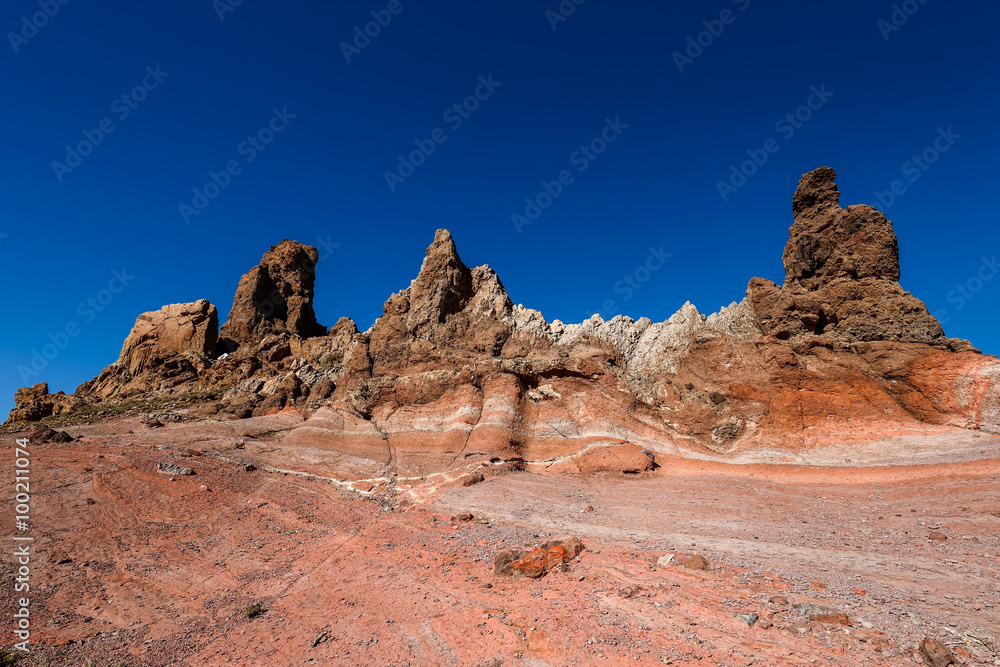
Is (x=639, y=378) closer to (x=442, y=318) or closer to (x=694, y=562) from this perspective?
(x=442, y=318)

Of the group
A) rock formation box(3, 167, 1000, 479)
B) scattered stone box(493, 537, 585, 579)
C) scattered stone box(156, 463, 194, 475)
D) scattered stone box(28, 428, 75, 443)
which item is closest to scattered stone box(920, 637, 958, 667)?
scattered stone box(493, 537, 585, 579)

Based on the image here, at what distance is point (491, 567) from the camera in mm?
12219

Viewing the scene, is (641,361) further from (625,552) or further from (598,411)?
(625,552)

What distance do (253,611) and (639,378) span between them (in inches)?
893

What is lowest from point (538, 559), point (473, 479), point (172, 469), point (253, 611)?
point (253, 611)

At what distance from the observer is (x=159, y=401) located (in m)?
35.6

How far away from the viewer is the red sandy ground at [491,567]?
7.99 m

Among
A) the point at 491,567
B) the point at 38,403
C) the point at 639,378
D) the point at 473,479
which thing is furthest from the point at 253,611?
the point at 38,403

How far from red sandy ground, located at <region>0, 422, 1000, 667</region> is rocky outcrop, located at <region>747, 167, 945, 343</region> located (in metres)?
9.13

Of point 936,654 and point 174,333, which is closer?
point 936,654

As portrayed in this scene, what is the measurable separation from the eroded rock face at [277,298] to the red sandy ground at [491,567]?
27930 mm

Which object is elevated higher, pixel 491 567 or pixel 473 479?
pixel 473 479

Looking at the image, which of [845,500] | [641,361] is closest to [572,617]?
[845,500]

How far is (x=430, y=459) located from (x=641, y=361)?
49.2 feet
